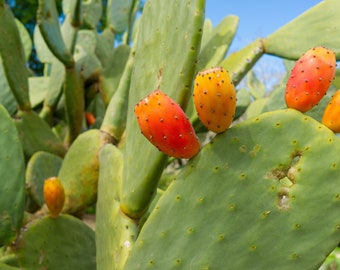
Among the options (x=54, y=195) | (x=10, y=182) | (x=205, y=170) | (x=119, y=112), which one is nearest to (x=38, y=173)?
(x=119, y=112)

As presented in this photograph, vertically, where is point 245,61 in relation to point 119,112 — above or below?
above

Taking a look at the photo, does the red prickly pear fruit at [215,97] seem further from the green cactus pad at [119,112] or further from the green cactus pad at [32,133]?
the green cactus pad at [32,133]

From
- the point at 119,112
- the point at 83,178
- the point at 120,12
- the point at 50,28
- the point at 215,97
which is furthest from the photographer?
the point at 120,12

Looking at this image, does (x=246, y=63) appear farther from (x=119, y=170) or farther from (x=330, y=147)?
(x=330, y=147)

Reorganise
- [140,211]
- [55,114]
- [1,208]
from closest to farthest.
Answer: [140,211], [1,208], [55,114]

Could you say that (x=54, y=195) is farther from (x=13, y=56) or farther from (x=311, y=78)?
(x=311, y=78)

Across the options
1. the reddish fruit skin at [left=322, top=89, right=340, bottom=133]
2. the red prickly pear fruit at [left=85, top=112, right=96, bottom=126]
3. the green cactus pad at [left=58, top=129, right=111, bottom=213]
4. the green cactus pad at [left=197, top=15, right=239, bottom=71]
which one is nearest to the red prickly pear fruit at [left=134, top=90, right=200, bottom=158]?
the reddish fruit skin at [left=322, top=89, right=340, bottom=133]

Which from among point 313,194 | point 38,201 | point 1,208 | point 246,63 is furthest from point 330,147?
point 38,201
